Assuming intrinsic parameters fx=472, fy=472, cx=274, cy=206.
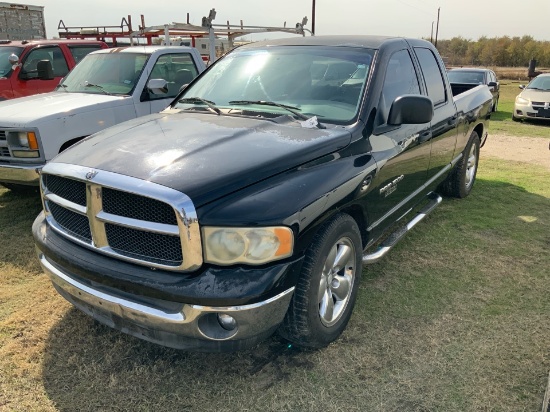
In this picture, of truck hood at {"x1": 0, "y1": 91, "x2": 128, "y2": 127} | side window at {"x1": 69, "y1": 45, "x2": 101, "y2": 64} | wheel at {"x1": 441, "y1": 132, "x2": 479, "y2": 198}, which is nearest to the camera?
truck hood at {"x1": 0, "y1": 91, "x2": 128, "y2": 127}

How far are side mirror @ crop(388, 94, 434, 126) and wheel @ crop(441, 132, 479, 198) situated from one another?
2529mm

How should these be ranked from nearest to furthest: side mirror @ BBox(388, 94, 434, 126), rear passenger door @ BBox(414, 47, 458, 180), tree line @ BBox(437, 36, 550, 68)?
side mirror @ BBox(388, 94, 434, 126) → rear passenger door @ BBox(414, 47, 458, 180) → tree line @ BBox(437, 36, 550, 68)

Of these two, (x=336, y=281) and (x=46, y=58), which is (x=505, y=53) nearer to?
(x=46, y=58)

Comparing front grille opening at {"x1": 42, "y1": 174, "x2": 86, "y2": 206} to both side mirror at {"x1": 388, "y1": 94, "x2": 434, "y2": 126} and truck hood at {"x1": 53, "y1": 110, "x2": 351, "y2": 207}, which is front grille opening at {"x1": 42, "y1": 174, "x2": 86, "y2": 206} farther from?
side mirror at {"x1": 388, "y1": 94, "x2": 434, "y2": 126}

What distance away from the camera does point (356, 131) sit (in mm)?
3082

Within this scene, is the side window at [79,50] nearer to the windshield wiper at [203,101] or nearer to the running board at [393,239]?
the windshield wiper at [203,101]

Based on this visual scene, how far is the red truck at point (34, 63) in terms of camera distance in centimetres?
752

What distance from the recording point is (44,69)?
24.1ft

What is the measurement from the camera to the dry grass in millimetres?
2510

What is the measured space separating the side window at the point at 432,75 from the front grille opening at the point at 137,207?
9.77 ft

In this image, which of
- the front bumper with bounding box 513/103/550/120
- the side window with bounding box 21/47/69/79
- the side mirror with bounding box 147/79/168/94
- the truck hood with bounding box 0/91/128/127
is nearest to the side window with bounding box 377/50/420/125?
the side mirror with bounding box 147/79/168/94

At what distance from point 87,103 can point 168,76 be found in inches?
58.1

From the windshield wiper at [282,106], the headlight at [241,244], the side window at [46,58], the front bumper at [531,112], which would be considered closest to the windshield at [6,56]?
the side window at [46,58]

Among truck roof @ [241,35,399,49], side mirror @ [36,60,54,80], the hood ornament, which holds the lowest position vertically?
the hood ornament
